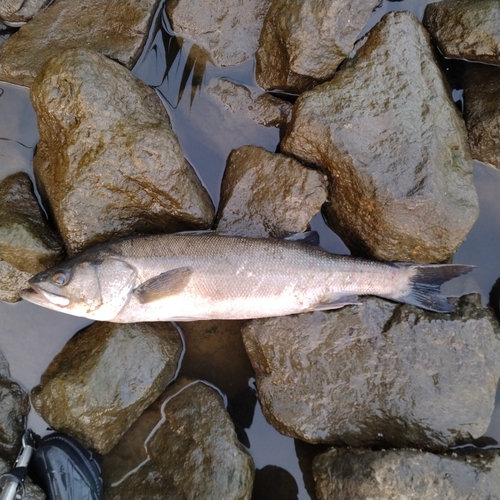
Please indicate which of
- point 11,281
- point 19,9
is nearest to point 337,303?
point 11,281

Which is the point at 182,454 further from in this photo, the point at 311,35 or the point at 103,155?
the point at 311,35

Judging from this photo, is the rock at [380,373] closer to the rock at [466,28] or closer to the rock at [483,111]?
the rock at [483,111]

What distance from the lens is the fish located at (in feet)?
12.7

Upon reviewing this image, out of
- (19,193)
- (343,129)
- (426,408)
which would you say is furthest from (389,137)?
(19,193)

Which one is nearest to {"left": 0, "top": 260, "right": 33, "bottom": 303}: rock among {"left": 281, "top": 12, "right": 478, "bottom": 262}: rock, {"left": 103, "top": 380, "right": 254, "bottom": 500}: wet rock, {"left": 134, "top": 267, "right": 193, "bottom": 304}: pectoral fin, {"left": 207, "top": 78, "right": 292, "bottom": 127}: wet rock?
{"left": 134, "top": 267, "right": 193, "bottom": 304}: pectoral fin

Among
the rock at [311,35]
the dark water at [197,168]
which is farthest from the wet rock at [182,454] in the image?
the rock at [311,35]

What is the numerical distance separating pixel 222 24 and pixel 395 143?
2.37m

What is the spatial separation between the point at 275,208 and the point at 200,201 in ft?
2.60

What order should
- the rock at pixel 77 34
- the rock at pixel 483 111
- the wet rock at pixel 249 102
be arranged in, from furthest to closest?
the wet rock at pixel 249 102
the rock at pixel 77 34
the rock at pixel 483 111

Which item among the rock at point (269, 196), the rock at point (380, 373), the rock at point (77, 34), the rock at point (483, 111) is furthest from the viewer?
the rock at point (77, 34)

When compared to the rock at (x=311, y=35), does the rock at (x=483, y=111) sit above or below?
below

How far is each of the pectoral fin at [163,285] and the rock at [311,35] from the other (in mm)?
2370

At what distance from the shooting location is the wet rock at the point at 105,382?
4105mm

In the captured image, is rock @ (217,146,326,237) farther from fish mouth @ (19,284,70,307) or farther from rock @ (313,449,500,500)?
rock @ (313,449,500,500)
